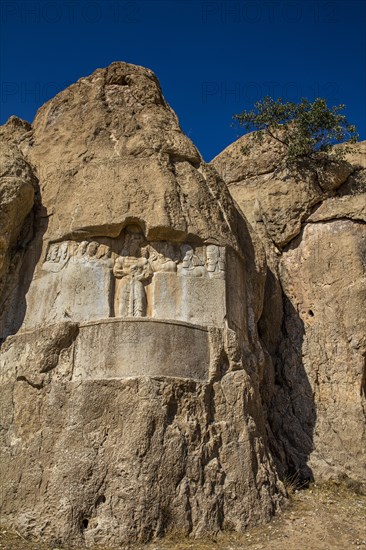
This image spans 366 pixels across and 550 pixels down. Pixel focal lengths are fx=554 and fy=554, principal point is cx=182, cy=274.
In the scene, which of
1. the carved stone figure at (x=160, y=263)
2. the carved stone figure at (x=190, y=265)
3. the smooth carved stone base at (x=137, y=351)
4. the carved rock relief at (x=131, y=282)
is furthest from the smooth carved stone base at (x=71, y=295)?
the carved stone figure at (x=190, y=265)

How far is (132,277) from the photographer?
10.2 m

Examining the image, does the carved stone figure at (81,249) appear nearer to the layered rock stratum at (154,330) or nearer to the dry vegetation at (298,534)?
the layered rock stratum at (154,330)

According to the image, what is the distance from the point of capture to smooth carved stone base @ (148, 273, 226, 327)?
9.80 metres

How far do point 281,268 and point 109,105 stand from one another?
227 inches

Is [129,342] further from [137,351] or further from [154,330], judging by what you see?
[154,330]

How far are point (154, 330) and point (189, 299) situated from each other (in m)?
1.20

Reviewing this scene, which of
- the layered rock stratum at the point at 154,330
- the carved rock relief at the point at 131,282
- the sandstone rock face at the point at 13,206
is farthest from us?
the sandstone rock face at the point at 13,206

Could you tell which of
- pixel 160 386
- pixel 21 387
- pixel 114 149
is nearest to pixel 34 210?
pixel 114 149

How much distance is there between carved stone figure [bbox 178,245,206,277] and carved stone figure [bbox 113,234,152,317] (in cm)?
63

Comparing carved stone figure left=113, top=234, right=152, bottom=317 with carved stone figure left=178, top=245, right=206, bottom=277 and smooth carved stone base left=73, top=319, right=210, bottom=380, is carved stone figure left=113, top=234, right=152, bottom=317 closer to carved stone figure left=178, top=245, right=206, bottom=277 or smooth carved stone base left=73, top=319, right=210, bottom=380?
carved stone figure left=178, top=245, right=206, bottom=277

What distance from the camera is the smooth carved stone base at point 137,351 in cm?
876

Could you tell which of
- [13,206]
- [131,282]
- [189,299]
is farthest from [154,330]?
[13,206]

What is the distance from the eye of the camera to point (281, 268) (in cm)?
1406

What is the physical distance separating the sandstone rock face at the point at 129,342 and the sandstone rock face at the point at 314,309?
1.48 metres
